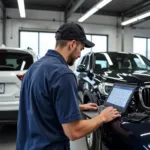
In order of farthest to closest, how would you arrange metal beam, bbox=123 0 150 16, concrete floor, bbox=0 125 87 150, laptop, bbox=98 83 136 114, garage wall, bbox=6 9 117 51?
garage wall, bbox=6 9 117 51 → metal beam, bbox=123 0 150 16 → concrete floor, bbox=0 125 87 150 → laptop, bbox=98 83 136 114

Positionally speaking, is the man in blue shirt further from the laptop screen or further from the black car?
the laptop screen

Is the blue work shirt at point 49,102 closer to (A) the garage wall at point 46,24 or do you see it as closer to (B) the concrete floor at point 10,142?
(B) the concrete floor at point 10,142

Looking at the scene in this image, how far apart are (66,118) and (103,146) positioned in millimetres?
1522

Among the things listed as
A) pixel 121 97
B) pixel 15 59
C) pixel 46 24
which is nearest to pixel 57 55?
pixel 121 97

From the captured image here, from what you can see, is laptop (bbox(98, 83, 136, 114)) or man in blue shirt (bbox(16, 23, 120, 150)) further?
laptop (bbox(98, 83, 136, 114))

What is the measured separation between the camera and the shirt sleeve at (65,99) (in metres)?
→ 1.33

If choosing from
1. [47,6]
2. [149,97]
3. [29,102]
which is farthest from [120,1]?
[29,102]

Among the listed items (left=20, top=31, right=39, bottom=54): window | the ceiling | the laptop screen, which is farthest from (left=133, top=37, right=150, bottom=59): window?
the laptop screen

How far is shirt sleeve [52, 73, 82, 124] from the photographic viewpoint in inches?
52.6

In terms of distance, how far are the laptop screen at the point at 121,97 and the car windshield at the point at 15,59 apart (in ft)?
7.02

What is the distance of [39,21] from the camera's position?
1280 centimetres

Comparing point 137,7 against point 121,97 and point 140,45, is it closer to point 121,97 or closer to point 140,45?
point 140,45

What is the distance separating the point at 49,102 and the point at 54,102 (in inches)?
1.4

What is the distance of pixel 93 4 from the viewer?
1247 centimetres
